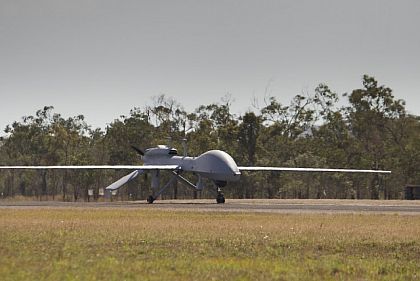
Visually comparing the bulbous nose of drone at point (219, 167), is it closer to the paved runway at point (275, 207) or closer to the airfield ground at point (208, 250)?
the paved runway at point (275, 207)

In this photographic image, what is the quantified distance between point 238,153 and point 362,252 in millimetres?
91859

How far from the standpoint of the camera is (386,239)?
27.6 metres

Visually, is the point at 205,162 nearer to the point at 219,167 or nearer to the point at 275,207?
the point at 219,167

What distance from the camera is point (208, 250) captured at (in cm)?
2327

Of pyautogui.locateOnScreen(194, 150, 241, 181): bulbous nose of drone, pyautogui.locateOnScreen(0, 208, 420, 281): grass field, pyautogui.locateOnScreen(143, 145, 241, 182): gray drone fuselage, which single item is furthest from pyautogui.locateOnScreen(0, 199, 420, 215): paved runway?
pyautogui.locateOnScreen(0, 208, 420, 281): grass field

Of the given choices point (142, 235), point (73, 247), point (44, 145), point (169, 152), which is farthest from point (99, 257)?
point (44, 145)

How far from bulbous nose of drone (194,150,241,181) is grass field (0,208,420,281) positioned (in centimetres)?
3165

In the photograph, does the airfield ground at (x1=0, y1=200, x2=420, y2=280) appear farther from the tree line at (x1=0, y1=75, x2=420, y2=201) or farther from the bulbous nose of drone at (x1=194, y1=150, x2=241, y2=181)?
the tree line at (x1=0, y1=75, x2=420, y2=201)

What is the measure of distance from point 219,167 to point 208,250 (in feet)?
146

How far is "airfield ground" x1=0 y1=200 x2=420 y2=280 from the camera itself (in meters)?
18.3

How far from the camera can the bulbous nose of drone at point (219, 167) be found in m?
67.2

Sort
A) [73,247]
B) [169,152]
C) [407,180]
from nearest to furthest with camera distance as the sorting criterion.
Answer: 1. [73,247]
2. [169,152]
3. [407,180]

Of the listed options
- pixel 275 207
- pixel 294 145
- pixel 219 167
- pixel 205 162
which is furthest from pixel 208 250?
pixel 294 145

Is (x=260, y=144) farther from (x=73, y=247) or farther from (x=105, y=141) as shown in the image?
(x=73, y=247)
